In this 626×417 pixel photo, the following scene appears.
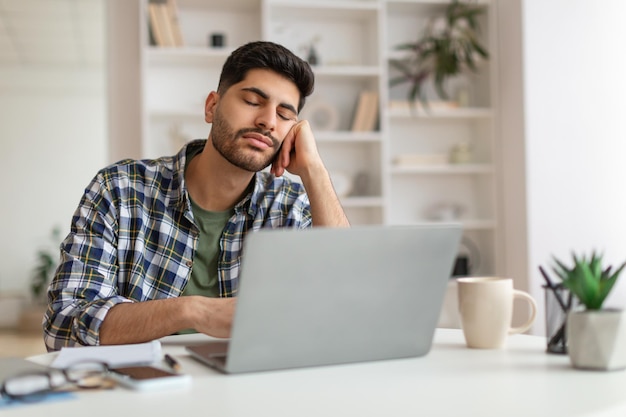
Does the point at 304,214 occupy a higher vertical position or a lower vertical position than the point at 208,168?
lower

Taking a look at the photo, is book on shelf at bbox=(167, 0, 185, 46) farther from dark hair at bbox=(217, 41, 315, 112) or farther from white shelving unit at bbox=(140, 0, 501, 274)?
dark hair at bbox=(217, 41, 315, 112)

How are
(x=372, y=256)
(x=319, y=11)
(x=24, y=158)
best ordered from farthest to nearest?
(x=24, y=158) < (x=319, y=11) < (x=372, y=256)

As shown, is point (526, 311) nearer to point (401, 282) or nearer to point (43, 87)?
point (401, 282)

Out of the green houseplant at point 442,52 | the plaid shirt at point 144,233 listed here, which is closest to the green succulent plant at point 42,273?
the green houseplant at point 442,52

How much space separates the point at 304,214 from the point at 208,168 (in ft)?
0.85

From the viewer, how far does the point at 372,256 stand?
0.91 meters

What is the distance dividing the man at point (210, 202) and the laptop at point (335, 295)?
23.3 inches

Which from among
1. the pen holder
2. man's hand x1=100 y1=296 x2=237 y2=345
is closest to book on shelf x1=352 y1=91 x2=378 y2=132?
man's hand x1=100 y1=296 x2=237 y2=345

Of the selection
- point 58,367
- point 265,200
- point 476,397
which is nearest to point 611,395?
point 476,397

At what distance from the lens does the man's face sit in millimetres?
1714

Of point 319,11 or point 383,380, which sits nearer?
point 383,380

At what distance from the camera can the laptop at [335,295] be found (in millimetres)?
861

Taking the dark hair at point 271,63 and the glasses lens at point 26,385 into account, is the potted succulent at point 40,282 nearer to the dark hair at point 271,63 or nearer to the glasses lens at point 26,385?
the dark hair at point 271,63

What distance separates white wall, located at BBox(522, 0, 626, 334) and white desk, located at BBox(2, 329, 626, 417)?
2929 mm
